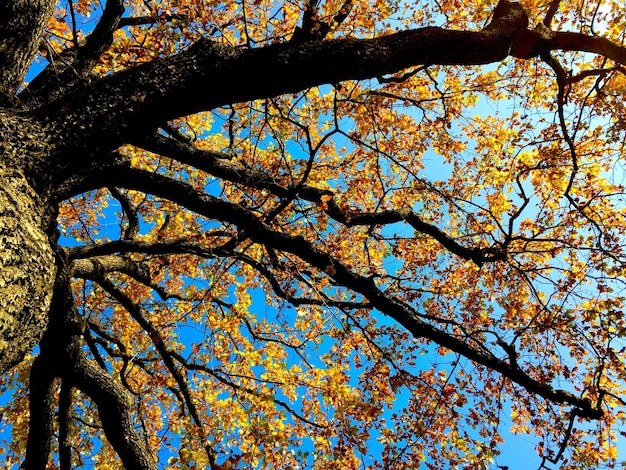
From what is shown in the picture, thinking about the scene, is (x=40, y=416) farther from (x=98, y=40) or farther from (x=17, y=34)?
(x=98, y=40)

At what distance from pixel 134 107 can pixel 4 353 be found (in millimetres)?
1946

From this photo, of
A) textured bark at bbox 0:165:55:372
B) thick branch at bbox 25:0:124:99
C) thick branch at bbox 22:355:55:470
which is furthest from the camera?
thick branch at bbox 25:0:124:99

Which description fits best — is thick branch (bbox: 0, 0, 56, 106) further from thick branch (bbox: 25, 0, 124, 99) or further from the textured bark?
thick branch (bbox: 25, 0, 124, 99)

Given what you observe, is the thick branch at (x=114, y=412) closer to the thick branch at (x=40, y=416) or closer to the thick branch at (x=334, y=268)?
the thick branch at (x=40, y=416)

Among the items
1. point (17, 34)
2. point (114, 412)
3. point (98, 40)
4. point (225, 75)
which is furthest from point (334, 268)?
point (98, 40)

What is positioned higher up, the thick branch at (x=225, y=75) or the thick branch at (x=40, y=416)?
the thick branch at (x=225, y=75)

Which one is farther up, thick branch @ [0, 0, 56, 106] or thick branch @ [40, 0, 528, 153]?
thick branch @ [0, 0, 56, 106]

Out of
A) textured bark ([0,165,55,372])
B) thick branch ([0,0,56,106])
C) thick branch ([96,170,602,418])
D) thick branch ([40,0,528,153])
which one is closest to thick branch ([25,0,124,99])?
thick branch ([0,0,56,106])

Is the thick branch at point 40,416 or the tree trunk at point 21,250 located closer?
the tree trunk at point 21,250

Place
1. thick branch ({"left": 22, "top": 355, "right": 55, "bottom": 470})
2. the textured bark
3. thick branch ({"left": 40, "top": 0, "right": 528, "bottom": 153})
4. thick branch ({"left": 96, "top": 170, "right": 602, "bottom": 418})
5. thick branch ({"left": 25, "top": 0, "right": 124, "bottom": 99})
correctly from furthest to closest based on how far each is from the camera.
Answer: thick branch ({"left": 25, "top": 0, "right": 124, "bottom": 99})
thick branch ({"left": 22, "top": 355, "right": 55, "bottom": 470})
thick branch ({"left": 96, "top": 170, "right": 602, "bottom": 418})
thick branch ({"left": 40, "top": 0, "right": 528, "bottom": 153})
the textured bark

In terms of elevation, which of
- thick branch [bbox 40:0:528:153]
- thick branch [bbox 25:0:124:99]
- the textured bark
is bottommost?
the textured bark

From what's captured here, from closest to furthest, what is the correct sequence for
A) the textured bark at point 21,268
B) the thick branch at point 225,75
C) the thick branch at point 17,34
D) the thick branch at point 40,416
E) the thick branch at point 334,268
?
1. the textured bark at point 21,268
2. the thick branch at point 225,75
3. the thick branch at point 17,34
4. the thick branch at point 334,268
5. the thick branch at point 40,416

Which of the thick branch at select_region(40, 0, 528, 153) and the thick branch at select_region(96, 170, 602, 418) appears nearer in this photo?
the thick branch at select_region(40, 0, 528, 153)

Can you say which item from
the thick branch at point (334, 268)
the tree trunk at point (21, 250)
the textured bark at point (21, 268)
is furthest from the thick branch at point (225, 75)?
the thick branch at point (334, 268)
